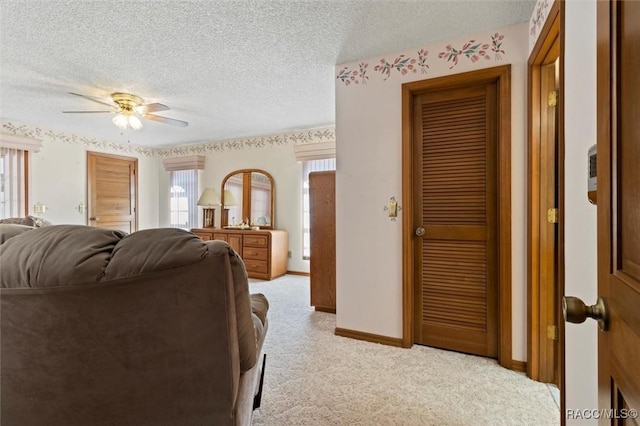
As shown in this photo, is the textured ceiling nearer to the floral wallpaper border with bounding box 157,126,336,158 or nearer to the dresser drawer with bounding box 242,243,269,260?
the floral wallpaper border with bounding box 157,126,336,158

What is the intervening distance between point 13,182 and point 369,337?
5103 mm

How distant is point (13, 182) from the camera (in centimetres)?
422

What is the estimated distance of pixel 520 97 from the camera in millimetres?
2004

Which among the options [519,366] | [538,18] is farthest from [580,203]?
[519,366]

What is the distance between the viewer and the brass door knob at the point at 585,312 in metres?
0.58

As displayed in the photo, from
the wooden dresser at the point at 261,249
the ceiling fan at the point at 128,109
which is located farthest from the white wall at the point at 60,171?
the wooden dresser at the point at 261,249

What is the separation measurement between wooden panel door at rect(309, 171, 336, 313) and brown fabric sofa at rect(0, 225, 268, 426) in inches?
86.7

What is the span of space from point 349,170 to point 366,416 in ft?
5.53

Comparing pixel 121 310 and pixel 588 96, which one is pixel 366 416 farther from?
pixel 588 96

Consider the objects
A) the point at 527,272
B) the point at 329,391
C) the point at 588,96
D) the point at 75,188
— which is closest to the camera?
the point at 588,96

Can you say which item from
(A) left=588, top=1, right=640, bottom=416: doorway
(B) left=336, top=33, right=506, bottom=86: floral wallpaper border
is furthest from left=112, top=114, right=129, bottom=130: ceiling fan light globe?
(A) left=588, top=1, right=640, bottom=416: doorway

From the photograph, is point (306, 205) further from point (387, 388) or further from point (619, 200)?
point (619, 200)

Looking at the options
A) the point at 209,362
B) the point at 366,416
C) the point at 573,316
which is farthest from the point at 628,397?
the point at 366,416

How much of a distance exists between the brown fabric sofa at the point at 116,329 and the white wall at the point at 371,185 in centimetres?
168
